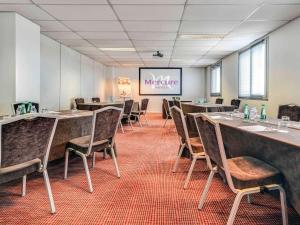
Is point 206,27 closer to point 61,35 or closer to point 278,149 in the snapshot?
point 61,35

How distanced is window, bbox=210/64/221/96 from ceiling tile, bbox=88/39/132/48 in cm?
457

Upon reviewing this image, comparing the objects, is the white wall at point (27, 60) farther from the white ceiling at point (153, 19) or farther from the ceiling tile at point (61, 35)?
the ceiling tile at point (61, 35)

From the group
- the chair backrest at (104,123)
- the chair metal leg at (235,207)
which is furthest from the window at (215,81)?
the chair metal leg at (235,207)

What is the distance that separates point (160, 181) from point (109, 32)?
3787 millimetres

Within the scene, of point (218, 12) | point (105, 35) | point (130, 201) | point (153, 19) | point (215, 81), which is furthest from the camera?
point (215, 81)

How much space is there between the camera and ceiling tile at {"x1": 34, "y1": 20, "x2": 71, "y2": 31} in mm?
5082

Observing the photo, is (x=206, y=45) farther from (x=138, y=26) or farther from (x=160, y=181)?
(x=160, y=181)

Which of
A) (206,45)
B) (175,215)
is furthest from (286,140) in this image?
(206,45)

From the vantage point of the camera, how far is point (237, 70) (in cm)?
819

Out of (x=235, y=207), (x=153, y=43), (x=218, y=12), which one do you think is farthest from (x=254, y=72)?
(x=235, y=207)

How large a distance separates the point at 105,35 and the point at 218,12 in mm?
2709

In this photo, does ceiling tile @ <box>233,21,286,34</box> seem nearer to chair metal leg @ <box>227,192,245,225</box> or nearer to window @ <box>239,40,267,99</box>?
Result: window @ <box>239,40,267,99</box>

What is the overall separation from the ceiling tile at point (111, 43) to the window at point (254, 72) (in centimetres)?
318

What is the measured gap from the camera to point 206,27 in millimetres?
5344
